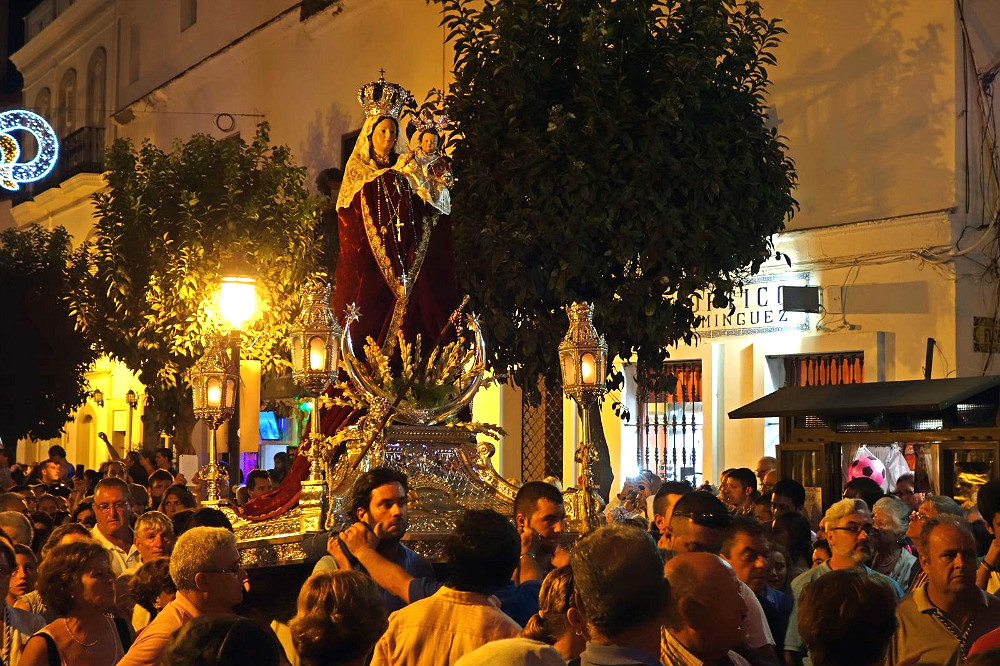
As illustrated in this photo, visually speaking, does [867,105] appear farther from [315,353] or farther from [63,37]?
[63,37]

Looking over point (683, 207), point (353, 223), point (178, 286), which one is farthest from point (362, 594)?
point (178, 286)

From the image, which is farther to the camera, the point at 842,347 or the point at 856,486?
the point at 842,347

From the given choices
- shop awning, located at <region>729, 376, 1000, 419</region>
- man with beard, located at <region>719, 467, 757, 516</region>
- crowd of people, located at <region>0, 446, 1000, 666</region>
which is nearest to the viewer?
crowd of people, located at <region>0, 446, 1000, 666</region>

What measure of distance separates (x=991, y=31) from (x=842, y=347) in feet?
12.5

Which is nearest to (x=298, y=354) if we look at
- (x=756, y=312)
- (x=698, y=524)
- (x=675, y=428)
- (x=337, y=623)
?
(x=698, y=524)

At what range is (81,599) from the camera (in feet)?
18.2

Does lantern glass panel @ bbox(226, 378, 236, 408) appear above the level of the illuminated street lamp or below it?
below

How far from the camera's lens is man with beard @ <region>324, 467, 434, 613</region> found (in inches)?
242

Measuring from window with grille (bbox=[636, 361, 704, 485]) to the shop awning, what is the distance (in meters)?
4.42

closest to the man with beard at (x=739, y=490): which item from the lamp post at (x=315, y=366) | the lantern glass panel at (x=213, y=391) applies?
the lamp post at (x=315, y=366)

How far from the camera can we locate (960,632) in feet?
18.3

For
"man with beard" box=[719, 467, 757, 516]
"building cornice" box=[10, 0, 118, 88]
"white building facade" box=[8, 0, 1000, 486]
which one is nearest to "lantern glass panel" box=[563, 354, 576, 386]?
"man with beard" box=[719, 467, 757, 516]

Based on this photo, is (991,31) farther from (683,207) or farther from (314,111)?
(314,111)

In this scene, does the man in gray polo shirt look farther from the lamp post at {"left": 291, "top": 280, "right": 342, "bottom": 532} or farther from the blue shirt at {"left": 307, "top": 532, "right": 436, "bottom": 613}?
the lamp post at {"left": 291, "top": 280, "right": 342, "bottom": 532}
